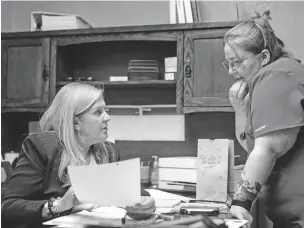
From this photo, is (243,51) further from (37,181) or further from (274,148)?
(37,181)

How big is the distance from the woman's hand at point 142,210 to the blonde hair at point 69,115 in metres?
0.52

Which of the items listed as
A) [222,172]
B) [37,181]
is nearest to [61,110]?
[37,181]

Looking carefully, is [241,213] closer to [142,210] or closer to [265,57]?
[142,210]

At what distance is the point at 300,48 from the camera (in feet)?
9.61

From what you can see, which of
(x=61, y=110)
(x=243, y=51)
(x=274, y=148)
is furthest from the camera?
(x=61, y=110)

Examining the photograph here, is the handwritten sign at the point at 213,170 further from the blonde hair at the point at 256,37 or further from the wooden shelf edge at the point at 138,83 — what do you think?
the wooden shelf edge at the point at 138,83

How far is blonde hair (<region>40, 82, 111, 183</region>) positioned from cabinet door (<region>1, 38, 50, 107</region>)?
1286 millimetres

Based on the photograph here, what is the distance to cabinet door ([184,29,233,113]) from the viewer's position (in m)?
2.83

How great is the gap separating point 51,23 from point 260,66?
2056 mm

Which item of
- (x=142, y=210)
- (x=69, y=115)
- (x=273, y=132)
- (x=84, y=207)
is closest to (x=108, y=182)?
(x=142, y=210)

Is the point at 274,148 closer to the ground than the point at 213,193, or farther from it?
farther from it

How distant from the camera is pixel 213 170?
1.90 metres

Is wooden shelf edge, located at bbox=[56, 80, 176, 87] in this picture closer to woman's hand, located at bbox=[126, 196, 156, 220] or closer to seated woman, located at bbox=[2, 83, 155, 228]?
seated woman, located at bbox=[2, 83, 155, 228]

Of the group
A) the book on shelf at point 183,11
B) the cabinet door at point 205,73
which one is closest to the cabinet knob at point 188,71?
the cabinet door at point 205,73
